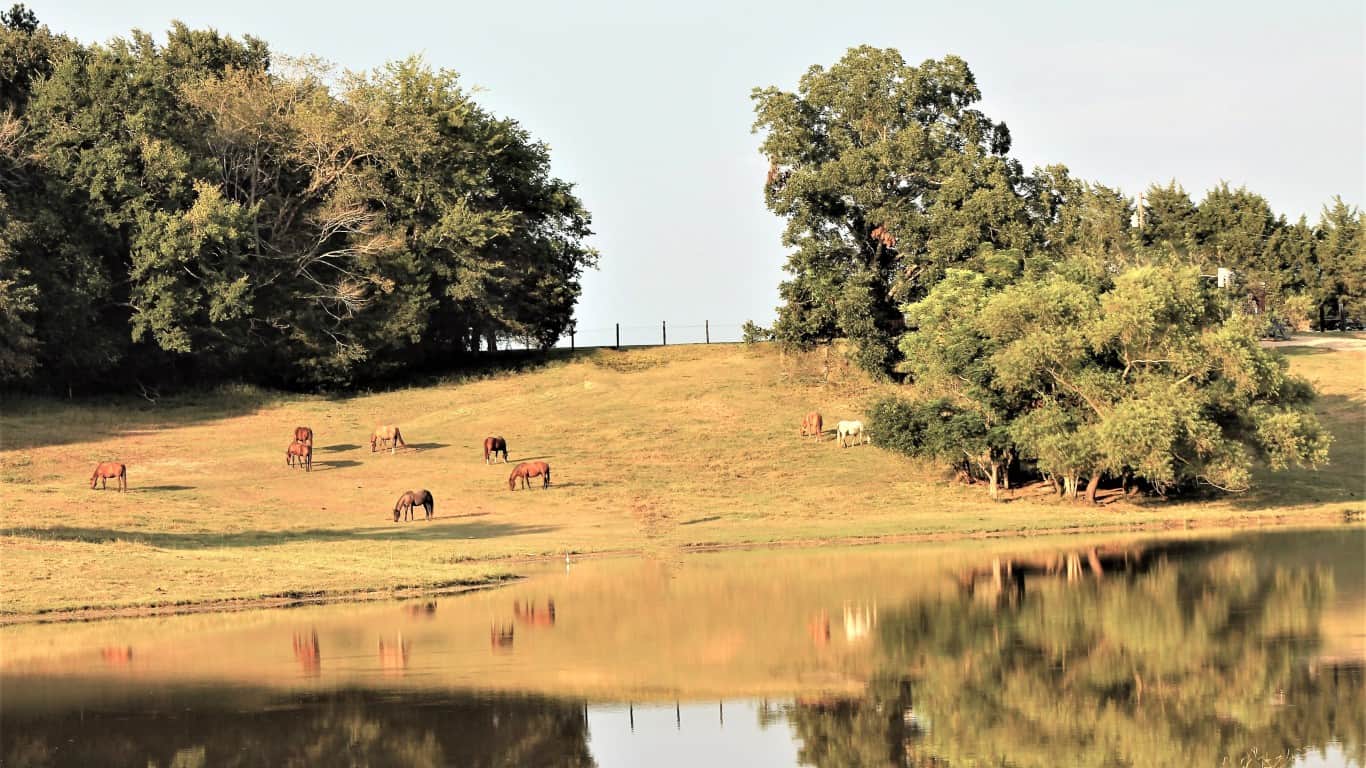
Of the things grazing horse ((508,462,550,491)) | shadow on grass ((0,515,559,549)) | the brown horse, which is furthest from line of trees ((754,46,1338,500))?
the brown horse

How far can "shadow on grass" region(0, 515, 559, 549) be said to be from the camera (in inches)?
1716

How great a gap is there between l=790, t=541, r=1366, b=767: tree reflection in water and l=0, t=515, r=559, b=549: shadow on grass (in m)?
18.1

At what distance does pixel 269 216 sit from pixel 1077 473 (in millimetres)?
47085

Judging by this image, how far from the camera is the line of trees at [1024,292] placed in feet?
171

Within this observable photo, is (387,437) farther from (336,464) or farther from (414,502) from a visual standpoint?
(414,502)

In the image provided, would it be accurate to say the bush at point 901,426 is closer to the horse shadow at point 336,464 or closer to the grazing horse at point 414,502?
the grazing horse at point 414,502

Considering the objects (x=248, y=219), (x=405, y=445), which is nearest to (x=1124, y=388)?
(x=405, y=445)

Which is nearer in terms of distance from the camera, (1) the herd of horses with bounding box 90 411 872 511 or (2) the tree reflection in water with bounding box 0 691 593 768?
(2) the tree reflection in water with bounding box 0 691 593 768

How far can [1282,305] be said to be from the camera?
107 metres

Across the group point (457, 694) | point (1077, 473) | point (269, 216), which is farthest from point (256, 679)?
point (269, 216)

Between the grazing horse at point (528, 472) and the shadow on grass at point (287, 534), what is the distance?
20.7 feet

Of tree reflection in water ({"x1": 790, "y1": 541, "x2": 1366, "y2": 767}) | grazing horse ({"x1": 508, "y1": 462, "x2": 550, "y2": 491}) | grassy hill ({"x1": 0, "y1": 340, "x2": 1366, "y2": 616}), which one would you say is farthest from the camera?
grazing horse ({"x1": 508, "y1": 462, "x2": 550, "y2": 491})

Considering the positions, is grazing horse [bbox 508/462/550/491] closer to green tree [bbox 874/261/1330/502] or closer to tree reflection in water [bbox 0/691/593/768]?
green tree [bbox 874/261/1330/502]

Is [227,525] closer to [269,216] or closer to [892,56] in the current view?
[269,216]
